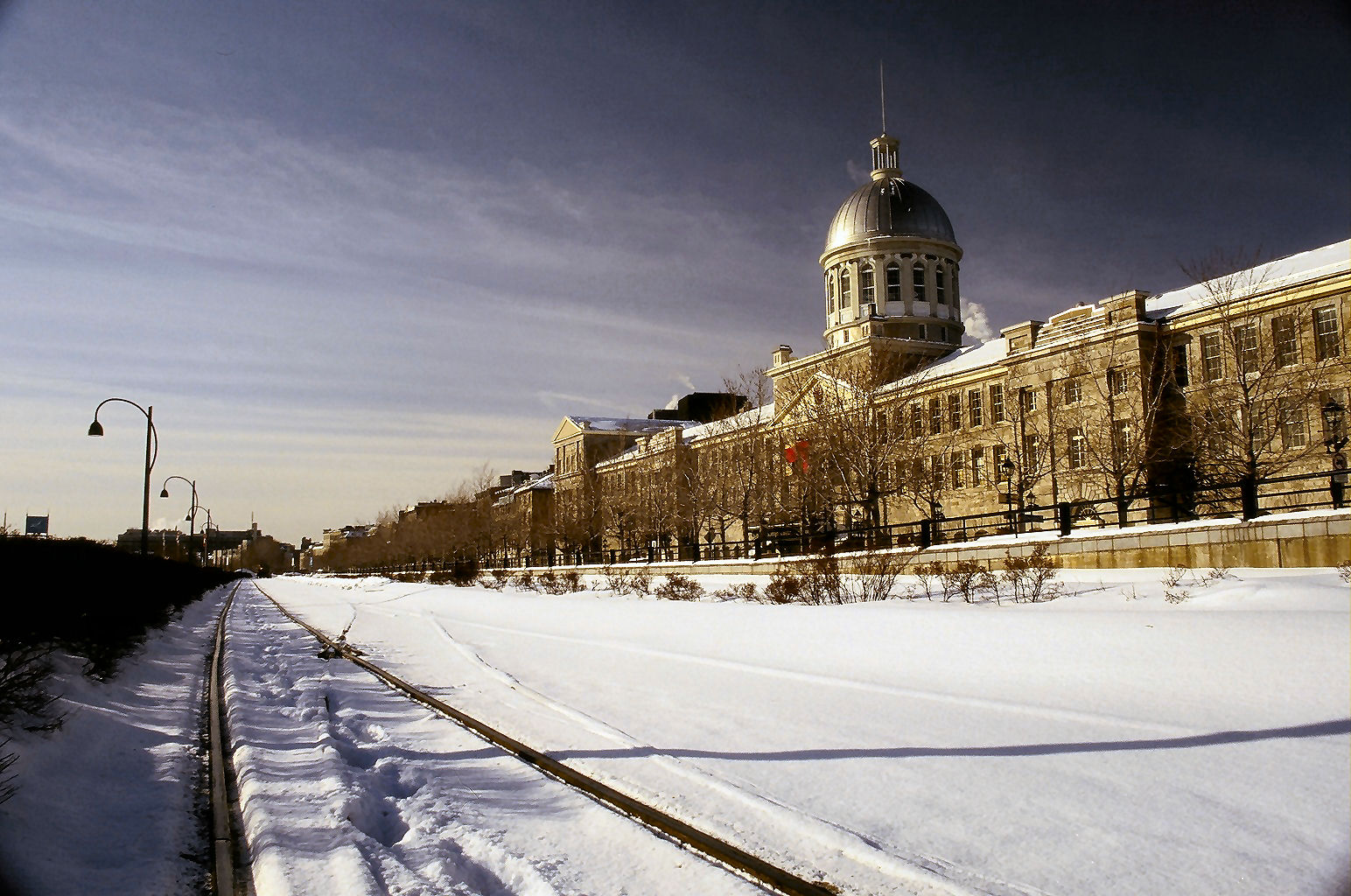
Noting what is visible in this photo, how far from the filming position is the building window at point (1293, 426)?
108 feet

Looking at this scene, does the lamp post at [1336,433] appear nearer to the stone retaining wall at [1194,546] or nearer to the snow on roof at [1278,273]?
the snow on roof at [1278,273]

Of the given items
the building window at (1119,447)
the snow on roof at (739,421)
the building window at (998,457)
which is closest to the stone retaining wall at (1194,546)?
the building window at (1119,447)

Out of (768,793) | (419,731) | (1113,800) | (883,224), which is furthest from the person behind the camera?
(883,224)

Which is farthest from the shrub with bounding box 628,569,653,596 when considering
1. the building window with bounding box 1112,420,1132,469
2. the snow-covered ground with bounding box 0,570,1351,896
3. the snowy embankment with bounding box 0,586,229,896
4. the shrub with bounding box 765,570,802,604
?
the snowy embankment with bounding box 0,586,229,896

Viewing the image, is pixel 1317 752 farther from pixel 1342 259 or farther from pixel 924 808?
pixel 1342 259

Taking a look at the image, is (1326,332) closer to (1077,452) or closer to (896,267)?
(1077,452)

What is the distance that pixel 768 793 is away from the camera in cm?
688

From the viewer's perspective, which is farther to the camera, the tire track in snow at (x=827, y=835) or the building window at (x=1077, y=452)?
the building window at (x=1077, y=452)

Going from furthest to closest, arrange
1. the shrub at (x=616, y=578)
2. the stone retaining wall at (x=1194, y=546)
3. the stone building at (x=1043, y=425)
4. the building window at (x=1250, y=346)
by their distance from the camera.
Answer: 1. the building window at (x=1250, y=346)
2. the stone building at (x=1043, y=425)
3. the shrub at (x=616, y=578)
4. the stone retaining wall at (x=1194, y=546)

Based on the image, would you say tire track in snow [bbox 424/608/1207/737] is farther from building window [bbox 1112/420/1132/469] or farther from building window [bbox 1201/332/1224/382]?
building window [bbox 1201/332/1224/382]

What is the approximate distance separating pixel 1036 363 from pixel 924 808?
47.9m

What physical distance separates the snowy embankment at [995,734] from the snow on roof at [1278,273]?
30.0 metres

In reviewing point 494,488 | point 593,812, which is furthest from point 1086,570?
point 494,488

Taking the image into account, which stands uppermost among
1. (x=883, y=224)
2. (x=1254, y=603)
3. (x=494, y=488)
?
(x=883, y=224)
